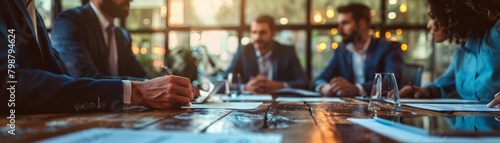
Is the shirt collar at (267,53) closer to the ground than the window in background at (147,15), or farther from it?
closer to the ground

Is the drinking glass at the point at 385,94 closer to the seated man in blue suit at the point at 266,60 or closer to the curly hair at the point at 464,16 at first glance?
the curly hair at the point at 464,16

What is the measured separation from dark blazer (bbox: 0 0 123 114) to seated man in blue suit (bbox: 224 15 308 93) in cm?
293

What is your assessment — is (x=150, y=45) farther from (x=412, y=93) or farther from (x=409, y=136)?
(x=409, y=136)

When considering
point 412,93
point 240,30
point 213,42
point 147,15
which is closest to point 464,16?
point 412,93

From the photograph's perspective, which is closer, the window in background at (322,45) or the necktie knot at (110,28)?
the necktie knot at (110,28)

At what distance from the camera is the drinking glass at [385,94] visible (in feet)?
4.20

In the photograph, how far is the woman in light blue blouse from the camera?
1.89m

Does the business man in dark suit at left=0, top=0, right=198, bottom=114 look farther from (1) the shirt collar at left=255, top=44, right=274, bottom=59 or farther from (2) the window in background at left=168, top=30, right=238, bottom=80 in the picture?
(2) the window in background at left=168, top=30, right=238, bottom=80

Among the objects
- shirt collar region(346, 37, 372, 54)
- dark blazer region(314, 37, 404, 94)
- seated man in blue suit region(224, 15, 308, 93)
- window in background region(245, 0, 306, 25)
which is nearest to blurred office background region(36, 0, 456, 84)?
window in background region(245, 0, 306, 25)

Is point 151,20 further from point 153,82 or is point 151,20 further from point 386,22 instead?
point 153,82

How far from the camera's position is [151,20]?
6266 mm

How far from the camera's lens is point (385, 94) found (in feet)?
4.25

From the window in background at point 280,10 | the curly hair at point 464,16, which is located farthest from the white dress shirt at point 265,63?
the curly hair at point 464,16

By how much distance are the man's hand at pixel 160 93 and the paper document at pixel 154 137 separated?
493 mm
